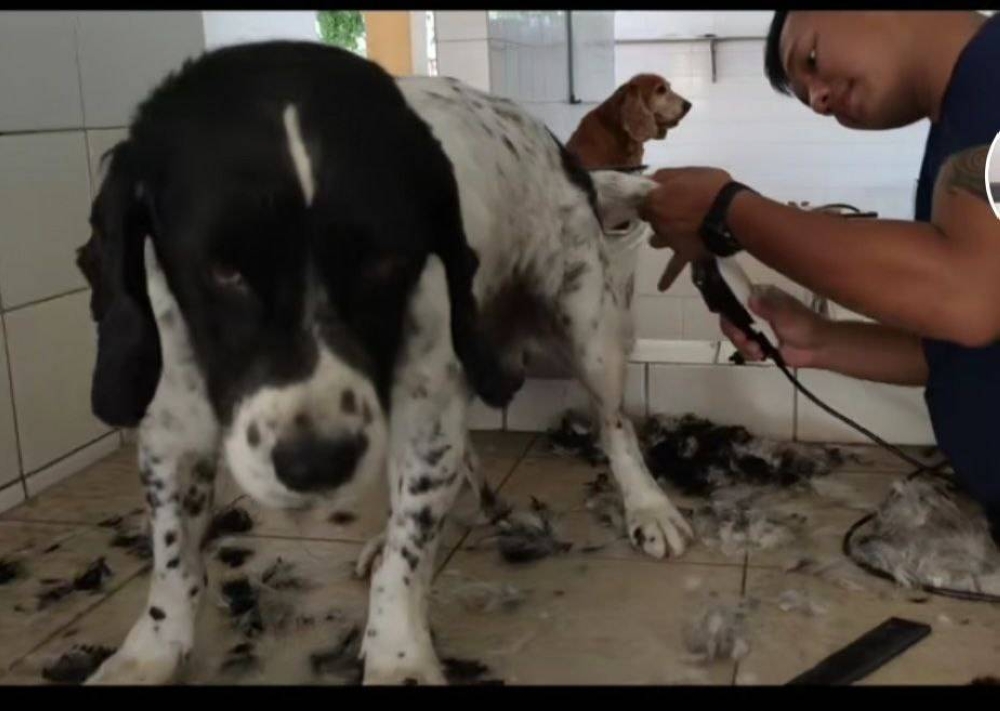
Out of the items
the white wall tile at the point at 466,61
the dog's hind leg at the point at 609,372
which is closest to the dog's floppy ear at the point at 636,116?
the white wall tile at the point at 466,61

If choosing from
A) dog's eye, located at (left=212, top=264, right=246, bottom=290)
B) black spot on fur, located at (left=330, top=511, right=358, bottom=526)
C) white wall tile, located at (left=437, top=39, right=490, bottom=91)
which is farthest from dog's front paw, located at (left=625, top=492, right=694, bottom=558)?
white wall tile, located at (left=437, top=39, right=490, bottom=91)

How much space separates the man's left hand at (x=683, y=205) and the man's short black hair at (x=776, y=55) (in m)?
0.16

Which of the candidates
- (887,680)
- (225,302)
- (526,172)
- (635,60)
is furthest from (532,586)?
(635,60)

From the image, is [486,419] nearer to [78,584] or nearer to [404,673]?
[78,584]

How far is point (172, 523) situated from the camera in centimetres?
142

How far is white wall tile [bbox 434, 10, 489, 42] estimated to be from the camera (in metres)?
3.16

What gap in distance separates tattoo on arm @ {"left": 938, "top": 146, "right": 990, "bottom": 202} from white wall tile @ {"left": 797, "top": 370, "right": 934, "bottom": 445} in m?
1.00

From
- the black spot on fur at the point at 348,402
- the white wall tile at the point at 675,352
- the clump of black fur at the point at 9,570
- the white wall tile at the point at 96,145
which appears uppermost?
the white wall tile at the point at 96,145

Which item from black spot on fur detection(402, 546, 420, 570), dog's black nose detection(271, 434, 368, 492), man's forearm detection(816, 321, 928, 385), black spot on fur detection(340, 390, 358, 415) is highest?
black spot on fur detection(340, 390, 358, 415)

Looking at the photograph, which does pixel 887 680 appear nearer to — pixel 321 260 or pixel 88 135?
pixel 321 260

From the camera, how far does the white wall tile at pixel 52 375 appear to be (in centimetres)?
214

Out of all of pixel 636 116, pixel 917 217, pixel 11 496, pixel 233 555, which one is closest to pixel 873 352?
pixel 917 217

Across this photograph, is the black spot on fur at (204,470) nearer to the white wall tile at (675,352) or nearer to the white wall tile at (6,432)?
the white wall tile at (6,432)

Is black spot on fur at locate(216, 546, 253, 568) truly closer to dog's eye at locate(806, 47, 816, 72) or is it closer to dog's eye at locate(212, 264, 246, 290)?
dog's eye at locate(212, 264, 246, 290)
